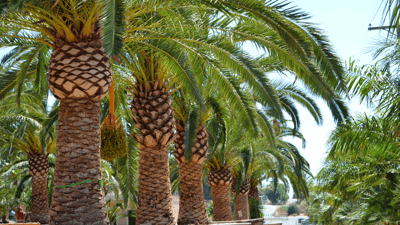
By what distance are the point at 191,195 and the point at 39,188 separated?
8.68 meters

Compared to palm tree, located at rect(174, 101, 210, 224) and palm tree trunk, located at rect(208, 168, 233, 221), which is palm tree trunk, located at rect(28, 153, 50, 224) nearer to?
palm tree trunk, located at rect(208, 168, 233, 221)

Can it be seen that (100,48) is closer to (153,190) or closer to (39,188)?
(153,190)

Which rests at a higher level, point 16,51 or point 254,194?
point 16,51

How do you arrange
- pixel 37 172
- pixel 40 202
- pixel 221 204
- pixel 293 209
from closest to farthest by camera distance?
pixel 221 204 → pixel 40 202 → pixel 37 172 → pixel 293 209

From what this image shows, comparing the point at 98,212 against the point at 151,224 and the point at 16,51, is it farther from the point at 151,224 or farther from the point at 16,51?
the point at 16,51

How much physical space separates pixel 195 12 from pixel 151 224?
4511mm

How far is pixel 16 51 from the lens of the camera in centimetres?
1035

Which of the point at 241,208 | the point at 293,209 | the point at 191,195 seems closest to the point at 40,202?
the point at 191,195

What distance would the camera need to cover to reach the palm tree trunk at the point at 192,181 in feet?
40.8

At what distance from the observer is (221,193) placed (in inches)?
701

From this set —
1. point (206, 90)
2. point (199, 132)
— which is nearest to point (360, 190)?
point (199, 132)

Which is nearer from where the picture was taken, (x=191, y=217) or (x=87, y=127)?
(x=87, y=127)

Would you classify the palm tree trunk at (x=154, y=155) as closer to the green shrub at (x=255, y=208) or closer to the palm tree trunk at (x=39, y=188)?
the palm tree trunk at (x=39, y=188)

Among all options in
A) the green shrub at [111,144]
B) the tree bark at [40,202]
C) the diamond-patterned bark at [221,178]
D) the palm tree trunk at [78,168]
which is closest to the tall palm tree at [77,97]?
the palm tree trunk at [78,168]
